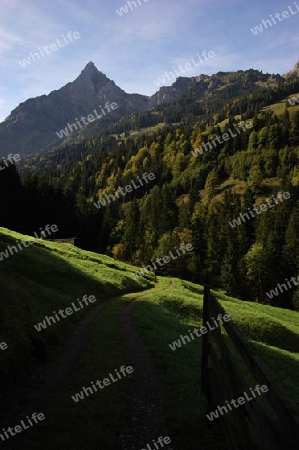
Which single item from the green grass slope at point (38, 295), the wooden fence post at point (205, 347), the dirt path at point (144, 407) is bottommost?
the dirt path at point (144, 407)

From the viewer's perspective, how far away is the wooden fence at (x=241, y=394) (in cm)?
415

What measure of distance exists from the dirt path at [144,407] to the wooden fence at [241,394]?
74.9 inches

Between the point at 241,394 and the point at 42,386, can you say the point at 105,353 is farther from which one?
the point at 241,394

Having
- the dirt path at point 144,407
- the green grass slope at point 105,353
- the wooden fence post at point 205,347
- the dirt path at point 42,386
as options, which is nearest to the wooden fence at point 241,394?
the wooden fence post at point 205,347

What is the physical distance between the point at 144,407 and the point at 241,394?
619 centimetres

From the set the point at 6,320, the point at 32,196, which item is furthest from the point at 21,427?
the point at 32,196

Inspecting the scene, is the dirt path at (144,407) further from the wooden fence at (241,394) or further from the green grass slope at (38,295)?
the green grass slope at (38,295)

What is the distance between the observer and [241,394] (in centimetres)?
612

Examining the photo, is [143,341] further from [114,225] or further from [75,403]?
[114,225]

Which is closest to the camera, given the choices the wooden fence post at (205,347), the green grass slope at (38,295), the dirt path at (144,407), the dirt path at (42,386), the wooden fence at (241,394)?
the wooden fence at (241,394)

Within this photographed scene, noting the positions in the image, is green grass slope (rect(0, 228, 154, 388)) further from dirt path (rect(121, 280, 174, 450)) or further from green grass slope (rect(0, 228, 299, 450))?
dirt path (rect(121, 280, 174, 450))

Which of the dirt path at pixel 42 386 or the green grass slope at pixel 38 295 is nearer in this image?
the dirt path at pixel 42 386

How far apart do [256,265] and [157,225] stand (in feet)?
167

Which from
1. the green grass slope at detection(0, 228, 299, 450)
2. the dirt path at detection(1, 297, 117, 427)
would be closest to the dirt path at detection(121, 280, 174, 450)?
the green grass slope at detection(0, 228, 299, 450)
